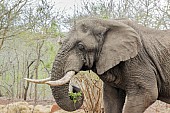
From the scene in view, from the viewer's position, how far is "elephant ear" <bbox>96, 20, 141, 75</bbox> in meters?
3.98

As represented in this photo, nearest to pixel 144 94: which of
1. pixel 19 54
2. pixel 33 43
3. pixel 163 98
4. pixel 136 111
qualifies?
pixel 136 111

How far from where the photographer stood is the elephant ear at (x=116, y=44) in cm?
398

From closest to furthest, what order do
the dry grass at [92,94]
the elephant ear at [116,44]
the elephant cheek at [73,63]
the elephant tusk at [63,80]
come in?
the elephant tusk at [63,80] < the elephant cheek at [73,63] < the elephant ear at [116,44] < the dry grass at [92,94]

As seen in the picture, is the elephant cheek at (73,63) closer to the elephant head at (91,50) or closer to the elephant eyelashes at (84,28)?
the elephant head at (91,50)

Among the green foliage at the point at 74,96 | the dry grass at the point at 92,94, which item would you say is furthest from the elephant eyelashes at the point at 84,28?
the dry grass at the point at 92,94

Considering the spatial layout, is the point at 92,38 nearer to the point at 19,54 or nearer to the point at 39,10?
the point at 39,10

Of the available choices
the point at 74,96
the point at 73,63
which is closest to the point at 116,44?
the point at 73,63

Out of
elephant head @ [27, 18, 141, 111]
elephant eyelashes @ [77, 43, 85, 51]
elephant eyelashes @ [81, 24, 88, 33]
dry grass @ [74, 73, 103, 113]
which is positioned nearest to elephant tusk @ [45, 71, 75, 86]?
elephant head @ [27, 18, 141, 111]

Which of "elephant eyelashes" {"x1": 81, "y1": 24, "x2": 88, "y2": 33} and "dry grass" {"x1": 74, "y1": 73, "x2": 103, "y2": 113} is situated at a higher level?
"elephant eyelashes" {"x1": 81, "y1": 24, "x2": 88, "y2": 33}

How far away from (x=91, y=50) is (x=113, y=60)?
10.1 inches

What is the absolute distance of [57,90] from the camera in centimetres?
394

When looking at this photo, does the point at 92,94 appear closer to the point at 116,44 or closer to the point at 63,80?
the point at 116,44

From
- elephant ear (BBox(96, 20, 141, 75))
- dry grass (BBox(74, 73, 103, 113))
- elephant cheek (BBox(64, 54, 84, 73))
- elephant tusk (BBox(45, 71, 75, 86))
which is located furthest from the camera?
dry grass (BBox(74, 73, 103, 113))

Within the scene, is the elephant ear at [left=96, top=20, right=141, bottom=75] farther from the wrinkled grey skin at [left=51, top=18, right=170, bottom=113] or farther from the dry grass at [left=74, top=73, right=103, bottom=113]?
the dry grass at [left=74, top=73, right=103, bottom=113]
